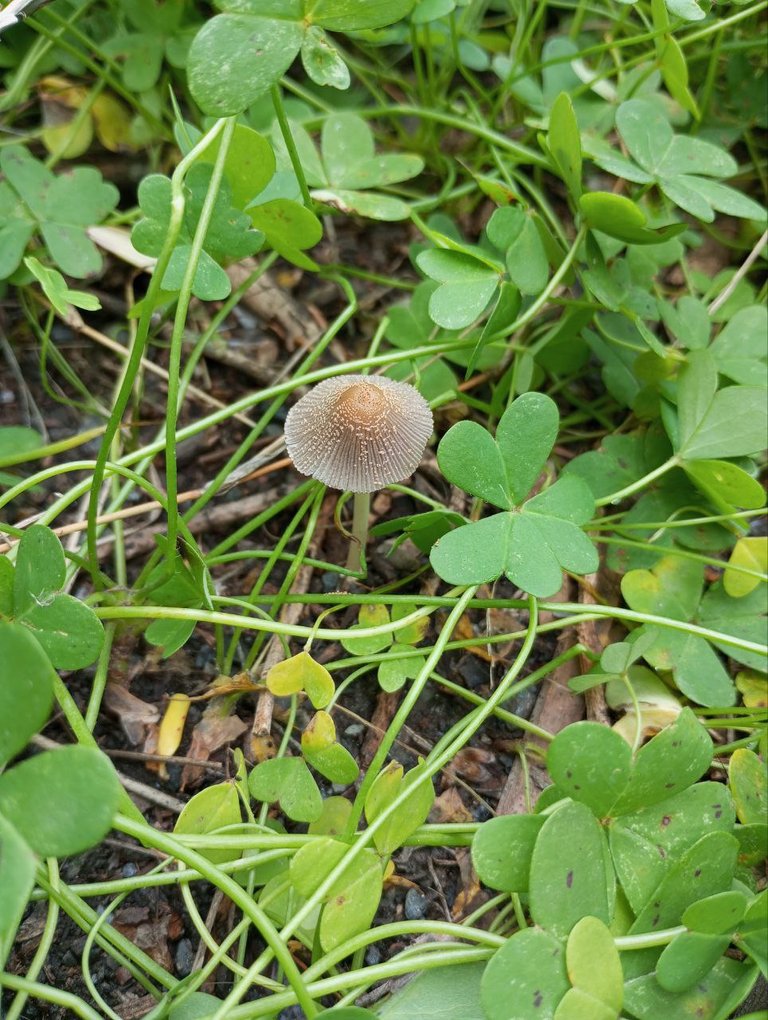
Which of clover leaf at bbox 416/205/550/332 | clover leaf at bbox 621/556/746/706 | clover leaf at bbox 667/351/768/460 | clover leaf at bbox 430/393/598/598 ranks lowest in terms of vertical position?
clover leaf at bbox 621/556/746/706

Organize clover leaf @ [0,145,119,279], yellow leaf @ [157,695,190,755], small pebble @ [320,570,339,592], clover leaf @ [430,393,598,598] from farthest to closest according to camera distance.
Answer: clover leaf @ [0,145,119,279] < small pebble @ [320,570,339,592] < yellow leaf @ [157,695,190,755] < clover leaf @ [430,393,598,598]

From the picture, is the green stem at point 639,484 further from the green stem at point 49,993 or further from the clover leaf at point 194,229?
the green stem at point 49,993

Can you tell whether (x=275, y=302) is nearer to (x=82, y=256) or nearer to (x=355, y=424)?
(x=82, y=256)

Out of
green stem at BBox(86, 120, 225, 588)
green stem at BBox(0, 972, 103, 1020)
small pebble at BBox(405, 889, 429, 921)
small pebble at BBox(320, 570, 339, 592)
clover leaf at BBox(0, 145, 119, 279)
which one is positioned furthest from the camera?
clover leaf at BBox(0, 145, 119, 279)

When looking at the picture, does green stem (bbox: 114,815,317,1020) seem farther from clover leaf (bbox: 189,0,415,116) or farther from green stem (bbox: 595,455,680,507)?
clover leaf (bbox: 189,0,415,116)

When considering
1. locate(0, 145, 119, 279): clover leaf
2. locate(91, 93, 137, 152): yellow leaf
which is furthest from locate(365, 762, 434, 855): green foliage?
locate(91, 93, 137, 152): yellow leaf

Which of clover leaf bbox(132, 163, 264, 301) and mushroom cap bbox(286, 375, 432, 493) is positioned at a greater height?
clover leaf bbox(132, 163, 264, 301)

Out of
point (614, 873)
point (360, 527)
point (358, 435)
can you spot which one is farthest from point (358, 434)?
point (614, 873)

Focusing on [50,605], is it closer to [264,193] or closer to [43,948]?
[43,948]

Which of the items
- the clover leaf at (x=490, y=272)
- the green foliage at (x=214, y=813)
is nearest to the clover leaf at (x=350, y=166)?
the clover leaf at (x=490, y=272)
